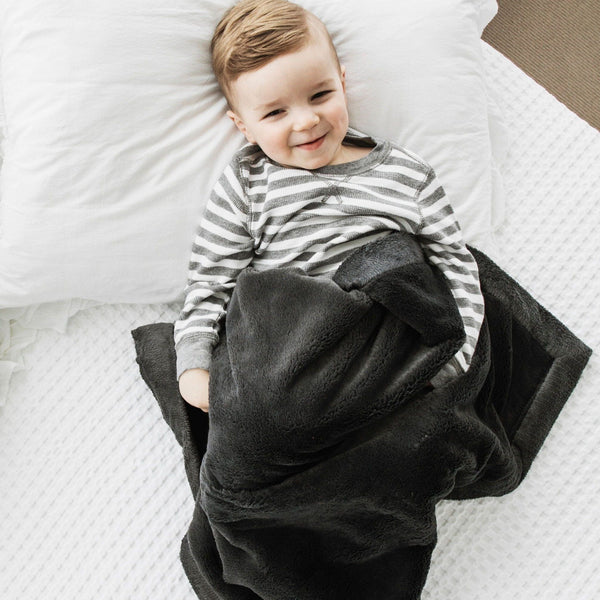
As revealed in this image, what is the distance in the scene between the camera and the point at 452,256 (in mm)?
948

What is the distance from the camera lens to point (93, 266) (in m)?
0.97

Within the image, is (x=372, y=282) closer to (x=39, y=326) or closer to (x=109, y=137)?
(x=109, y=137)

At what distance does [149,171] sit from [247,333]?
298 mm

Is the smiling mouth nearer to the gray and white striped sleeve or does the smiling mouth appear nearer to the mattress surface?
the gray and white striped sleeve

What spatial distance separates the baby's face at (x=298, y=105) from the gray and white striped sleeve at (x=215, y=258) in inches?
3.2

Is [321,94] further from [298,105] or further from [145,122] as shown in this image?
[145,122]

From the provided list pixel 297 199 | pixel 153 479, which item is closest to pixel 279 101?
pixel 297 199

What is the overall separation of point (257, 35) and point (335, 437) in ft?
1.69

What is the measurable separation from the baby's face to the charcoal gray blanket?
0.16 metres

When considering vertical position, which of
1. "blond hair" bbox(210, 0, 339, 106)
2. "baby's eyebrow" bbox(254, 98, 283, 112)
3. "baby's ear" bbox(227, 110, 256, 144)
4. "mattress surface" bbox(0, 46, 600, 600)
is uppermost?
"blond hair" bbox(210, 0, 339, 106)

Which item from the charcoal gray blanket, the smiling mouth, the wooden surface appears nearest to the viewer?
the charcoal gray blanket

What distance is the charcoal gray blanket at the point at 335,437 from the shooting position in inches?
31.5

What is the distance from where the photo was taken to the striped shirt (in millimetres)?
930

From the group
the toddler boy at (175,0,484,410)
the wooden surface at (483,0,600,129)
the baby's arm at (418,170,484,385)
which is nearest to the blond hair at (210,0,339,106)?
the toddler boy at (175,0,484,410)
